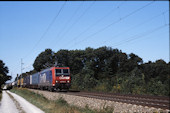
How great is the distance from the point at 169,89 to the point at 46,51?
63580mm

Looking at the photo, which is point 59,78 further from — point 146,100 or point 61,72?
point 146,100

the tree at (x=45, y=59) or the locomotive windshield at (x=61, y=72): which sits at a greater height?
the tree at (x=45, y=59)

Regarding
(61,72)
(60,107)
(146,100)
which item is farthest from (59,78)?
(60,107)

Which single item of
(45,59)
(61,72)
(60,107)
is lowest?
(60,107)

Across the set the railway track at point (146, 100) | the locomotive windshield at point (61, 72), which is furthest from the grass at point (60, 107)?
the locomotive windshield at point (61, 72)

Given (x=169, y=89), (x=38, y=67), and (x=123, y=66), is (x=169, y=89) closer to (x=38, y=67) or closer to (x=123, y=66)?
(x=123, y=66)

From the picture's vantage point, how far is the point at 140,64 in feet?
257

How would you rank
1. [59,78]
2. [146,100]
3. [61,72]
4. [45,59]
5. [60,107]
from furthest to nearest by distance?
[45,59] < [61,72] < [59,78] < [146,100] < [60,107]

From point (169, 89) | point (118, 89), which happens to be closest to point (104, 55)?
point (118, 89)

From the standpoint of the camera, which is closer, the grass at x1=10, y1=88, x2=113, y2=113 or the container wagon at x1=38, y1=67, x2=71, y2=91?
the grass at x1=10, y1=88, x2=113, y2=113

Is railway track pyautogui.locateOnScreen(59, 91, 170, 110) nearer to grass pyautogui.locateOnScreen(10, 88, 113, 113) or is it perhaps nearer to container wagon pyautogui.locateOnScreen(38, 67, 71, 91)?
grass pyautogui.locateOnScreen(10, 88, 113, 113)

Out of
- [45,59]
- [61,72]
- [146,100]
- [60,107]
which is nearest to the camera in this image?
[60,107]

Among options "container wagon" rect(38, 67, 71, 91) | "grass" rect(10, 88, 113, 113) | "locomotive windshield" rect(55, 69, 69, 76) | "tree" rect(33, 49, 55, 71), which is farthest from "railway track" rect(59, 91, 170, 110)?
"tree" rect(33, 49, 55, 71)

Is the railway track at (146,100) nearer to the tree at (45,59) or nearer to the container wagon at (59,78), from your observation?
the container wagon at (59,78)
